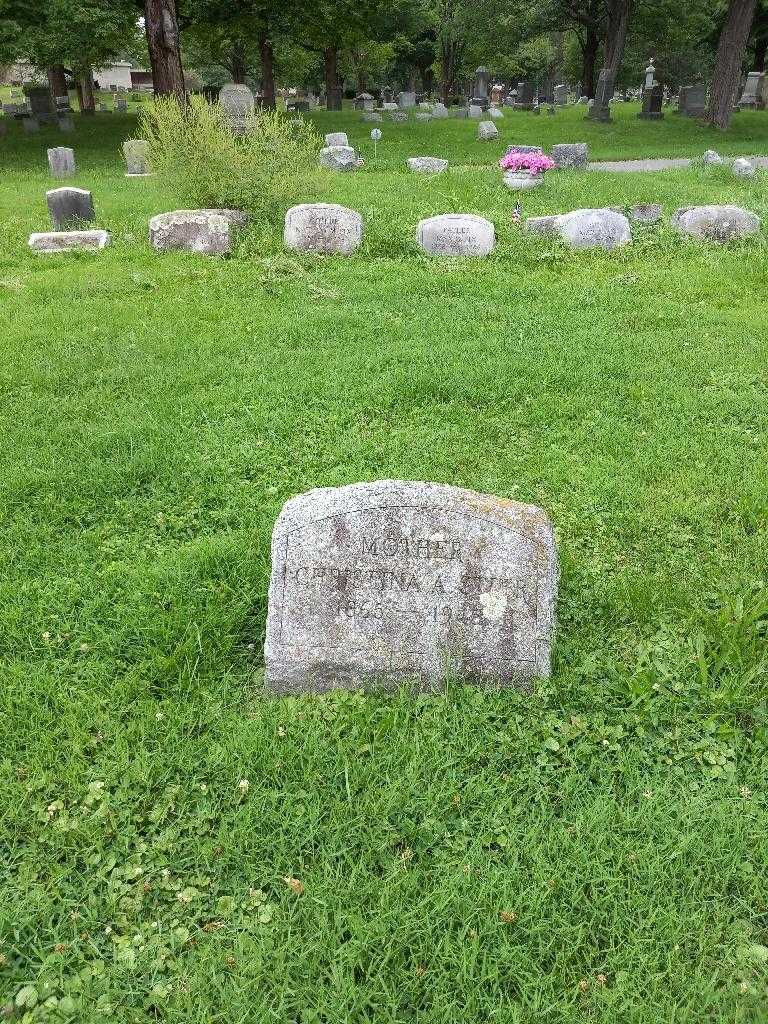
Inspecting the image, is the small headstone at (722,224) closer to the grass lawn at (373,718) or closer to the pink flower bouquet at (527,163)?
the grass lawn at (373,718)

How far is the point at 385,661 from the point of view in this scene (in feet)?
9.82

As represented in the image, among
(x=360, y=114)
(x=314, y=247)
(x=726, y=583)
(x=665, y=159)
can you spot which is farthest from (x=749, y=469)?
(x=360, y=114)

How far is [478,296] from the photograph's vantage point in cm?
787

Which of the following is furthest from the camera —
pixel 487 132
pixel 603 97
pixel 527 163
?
pixel 603 97

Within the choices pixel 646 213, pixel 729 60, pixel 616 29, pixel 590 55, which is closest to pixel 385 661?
pixel 646 213

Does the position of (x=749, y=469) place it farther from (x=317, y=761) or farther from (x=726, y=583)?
(x=317, y=761)

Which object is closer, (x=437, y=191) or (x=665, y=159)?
(x=437, y=191)

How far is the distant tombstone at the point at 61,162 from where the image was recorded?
16.1 m

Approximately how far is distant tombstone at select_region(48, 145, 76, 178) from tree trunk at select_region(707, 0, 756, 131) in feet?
64.5

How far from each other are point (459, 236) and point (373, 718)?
7.81m

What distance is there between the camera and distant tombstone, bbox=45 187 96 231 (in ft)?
35.8

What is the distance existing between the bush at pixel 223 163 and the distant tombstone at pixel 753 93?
91.5 feet

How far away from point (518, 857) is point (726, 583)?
1.87 meters

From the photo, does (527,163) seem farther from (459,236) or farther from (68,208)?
(68,208)
